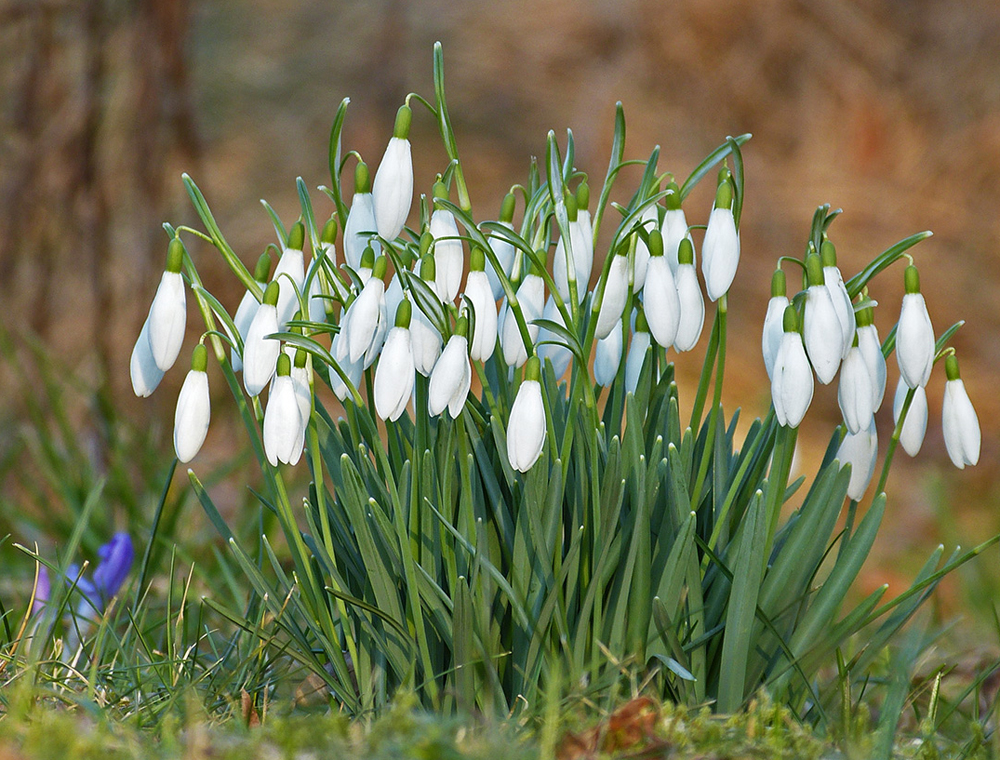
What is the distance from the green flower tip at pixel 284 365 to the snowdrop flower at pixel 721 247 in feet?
1.77

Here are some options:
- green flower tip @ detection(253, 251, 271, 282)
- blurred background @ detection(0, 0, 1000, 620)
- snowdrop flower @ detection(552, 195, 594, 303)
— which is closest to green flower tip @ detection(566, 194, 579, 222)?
snowdrop flower @ detection(552, 195, 594, 303)

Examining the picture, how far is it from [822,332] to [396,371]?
0.51 m

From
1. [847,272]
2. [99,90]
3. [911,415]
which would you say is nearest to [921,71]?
[847,272]

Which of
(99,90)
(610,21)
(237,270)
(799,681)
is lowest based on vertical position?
(799,681)

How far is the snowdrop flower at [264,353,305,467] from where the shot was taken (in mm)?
1176

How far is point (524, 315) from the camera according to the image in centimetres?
137

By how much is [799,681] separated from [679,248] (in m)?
0.65

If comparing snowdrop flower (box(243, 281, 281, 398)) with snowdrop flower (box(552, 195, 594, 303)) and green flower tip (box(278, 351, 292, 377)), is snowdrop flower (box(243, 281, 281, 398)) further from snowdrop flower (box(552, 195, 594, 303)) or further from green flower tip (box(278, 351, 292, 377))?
snowdrop flower (box(552, 195, 594, 303))

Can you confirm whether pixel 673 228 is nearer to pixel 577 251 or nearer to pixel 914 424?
pixel 577 251

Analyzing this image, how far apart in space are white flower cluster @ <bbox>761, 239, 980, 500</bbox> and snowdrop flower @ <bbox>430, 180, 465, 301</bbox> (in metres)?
0.41

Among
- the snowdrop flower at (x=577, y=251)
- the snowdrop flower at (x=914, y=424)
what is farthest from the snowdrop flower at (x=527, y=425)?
the snowdrop flower at (x=914, y=424)

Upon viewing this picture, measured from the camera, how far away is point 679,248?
1271mm

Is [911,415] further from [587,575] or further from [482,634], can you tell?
[482,634]

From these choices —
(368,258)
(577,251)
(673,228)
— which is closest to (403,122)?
(368,258)
